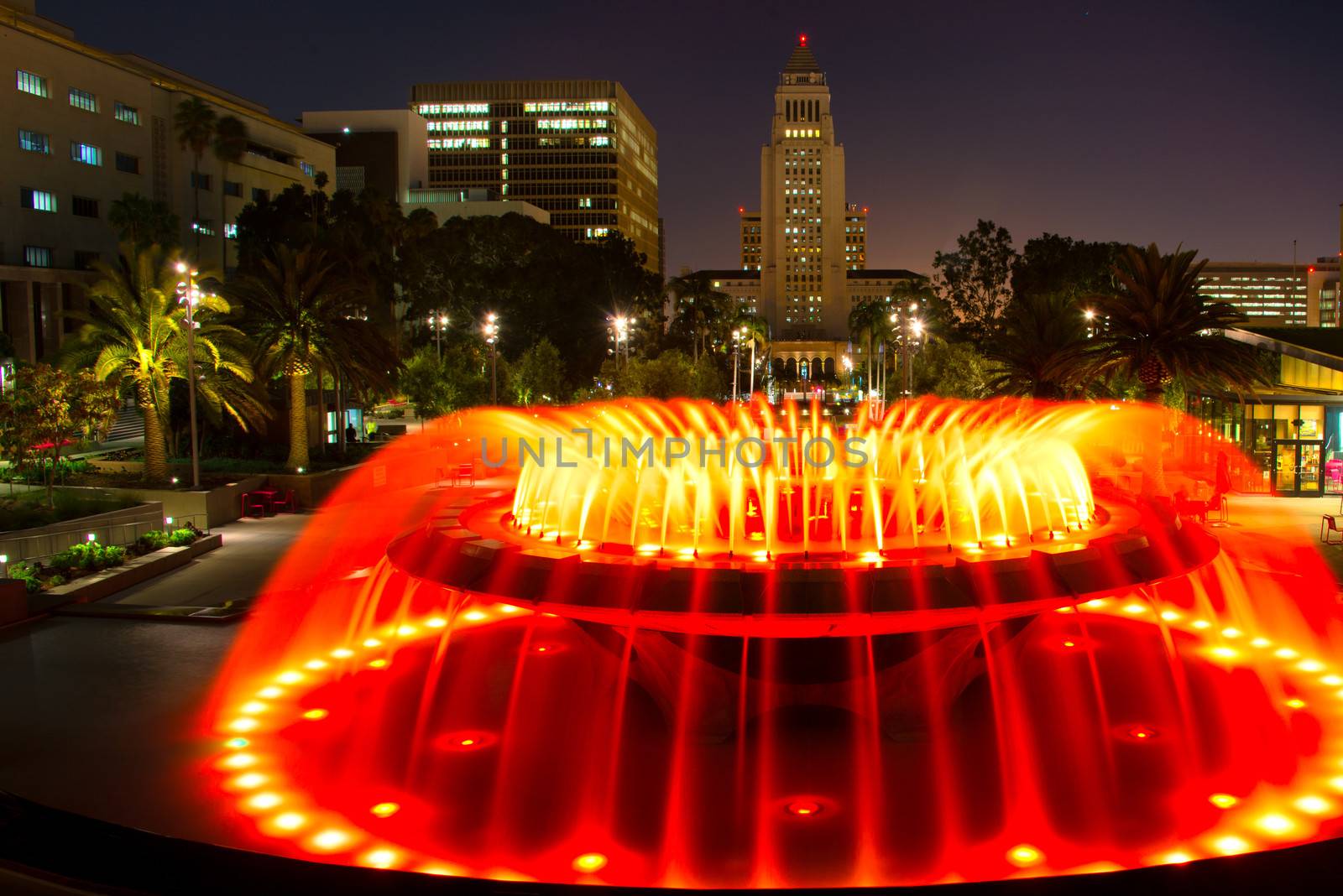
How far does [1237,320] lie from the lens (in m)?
26.3

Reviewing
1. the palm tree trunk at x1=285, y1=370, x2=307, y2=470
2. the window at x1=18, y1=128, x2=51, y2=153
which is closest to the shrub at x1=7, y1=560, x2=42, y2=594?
the palm tree trunk at x1=285, y1=370, x2=307, y2=470

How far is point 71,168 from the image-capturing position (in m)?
56.8

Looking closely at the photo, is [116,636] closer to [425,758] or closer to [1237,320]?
[425,758]

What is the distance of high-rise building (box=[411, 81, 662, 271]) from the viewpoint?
15688 centimetres

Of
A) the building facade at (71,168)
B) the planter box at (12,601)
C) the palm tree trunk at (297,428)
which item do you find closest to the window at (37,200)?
the building facade at (71,168)

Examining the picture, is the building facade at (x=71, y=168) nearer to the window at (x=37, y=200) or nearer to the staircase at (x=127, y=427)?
the window at (x=37, y=200)

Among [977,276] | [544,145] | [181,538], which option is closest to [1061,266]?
[977,276]

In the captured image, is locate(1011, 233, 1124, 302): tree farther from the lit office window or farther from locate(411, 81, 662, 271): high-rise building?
locate(411, 81, 662, 271): high-rise building

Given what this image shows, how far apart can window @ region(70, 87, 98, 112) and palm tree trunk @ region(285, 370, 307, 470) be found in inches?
1535

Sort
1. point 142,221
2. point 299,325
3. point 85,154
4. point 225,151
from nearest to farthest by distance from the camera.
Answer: point 299,325 → point 142,221 → point 85,154 → point 225,151

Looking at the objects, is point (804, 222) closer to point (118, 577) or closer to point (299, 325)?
point (299, 325)

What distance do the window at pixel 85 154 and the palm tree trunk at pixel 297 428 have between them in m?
37.6

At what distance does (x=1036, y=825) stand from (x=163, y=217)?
6280 centimetres

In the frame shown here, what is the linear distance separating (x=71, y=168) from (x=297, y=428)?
38243 millimetres
